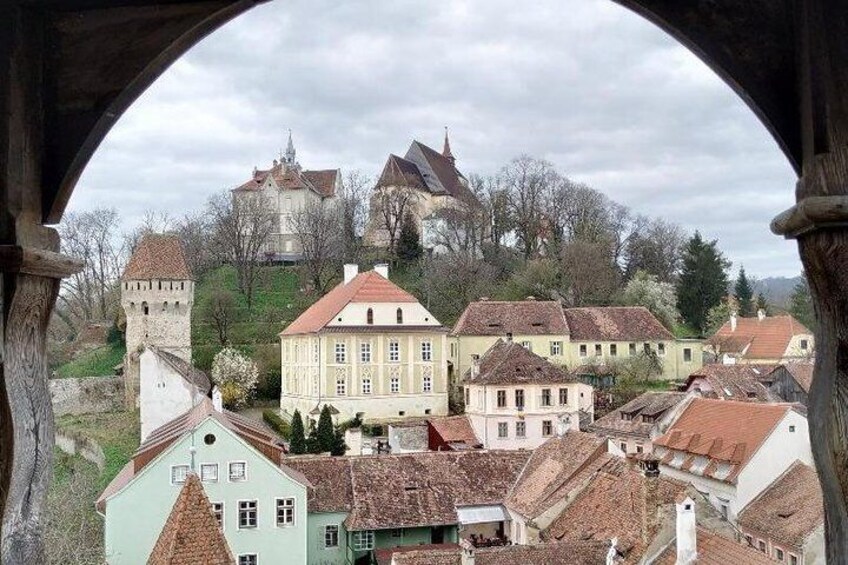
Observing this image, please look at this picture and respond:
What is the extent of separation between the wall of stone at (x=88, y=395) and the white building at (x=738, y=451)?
2403 cm

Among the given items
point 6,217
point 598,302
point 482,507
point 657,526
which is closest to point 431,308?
point 598,302

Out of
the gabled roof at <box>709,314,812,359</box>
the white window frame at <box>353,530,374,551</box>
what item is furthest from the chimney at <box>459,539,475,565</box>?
the gabled roof at <box>709,314,812,359</box>

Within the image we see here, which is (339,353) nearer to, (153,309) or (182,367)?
(182,367)

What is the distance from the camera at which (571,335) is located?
143 feet

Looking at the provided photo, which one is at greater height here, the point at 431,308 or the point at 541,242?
the point at 541,242

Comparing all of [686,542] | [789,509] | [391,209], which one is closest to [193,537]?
[686,542]

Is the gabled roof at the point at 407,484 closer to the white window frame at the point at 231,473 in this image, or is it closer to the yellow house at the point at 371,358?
the white window frame at the point at 231,473

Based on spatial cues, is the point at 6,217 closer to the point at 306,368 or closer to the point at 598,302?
the point at 306,368

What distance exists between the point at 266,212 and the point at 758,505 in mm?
47811

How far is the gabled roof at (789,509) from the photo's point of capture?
61.3ft

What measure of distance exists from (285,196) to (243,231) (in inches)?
266

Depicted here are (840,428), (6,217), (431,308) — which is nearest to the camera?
(840,428)

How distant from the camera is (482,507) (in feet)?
72.5

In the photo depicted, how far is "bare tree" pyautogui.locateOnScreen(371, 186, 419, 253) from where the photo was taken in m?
62.8
